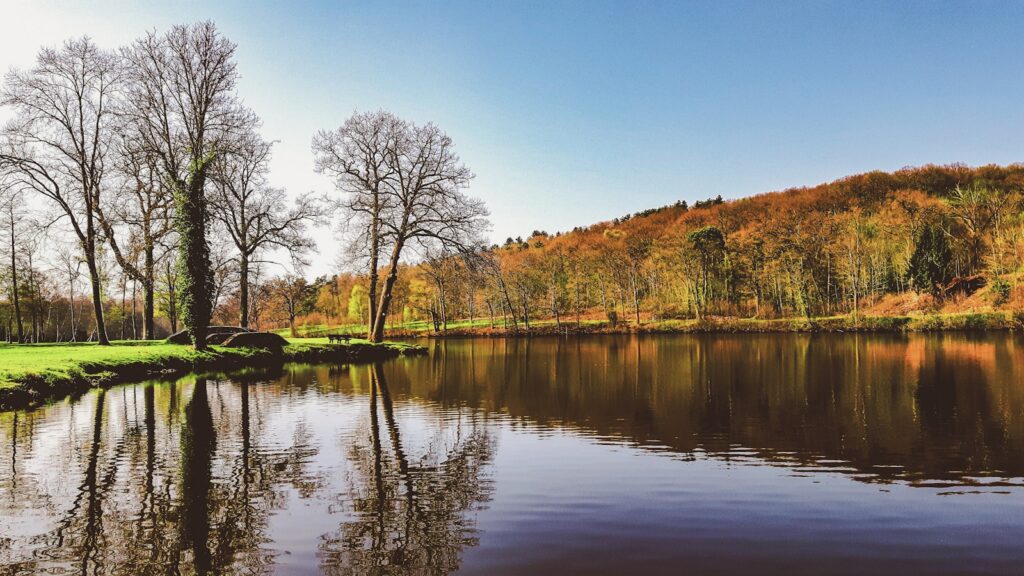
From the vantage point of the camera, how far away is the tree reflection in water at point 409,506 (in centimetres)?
556

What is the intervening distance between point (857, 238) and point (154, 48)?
245 ft

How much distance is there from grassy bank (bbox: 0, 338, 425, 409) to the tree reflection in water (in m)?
12.8

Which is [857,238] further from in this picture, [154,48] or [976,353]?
[154,48]

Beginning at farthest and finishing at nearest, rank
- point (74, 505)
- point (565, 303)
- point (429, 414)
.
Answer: point (565, 303)
point (429, 414)
point (74, 505)

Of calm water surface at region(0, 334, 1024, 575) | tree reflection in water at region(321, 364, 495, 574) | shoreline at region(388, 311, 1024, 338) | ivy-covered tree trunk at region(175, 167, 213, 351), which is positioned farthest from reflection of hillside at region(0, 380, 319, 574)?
shoreline at region(388, 311, 1024, 338)

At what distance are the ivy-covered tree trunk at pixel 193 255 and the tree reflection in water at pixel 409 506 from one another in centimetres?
2086

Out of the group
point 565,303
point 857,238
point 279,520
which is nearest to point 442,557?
point 279,520

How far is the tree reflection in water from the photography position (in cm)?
556

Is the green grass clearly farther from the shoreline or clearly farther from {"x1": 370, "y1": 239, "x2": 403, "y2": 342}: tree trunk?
the shoreline

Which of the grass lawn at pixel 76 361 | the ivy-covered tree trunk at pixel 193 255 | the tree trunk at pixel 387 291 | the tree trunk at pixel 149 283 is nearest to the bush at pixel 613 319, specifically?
the tree trunk at pixel 387 291

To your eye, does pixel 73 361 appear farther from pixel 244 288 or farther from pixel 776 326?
pixel 776 326

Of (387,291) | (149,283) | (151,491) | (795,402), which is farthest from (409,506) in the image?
(387,291)

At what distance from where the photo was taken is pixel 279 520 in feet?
22.1

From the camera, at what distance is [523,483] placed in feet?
27.4
